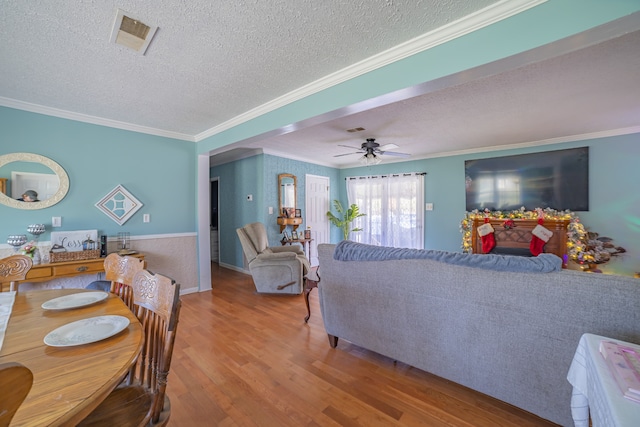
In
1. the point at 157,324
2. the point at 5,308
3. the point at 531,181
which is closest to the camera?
the point at 157,324

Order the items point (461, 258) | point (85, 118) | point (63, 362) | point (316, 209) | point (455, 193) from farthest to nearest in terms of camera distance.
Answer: point (316, 209)
point (455, 193)
point (85, 118)
point (461, 258)
point (63, 362)

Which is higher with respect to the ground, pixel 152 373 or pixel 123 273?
pixel 123 273

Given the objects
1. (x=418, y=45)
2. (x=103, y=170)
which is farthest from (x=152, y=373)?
(x=103, y=170)

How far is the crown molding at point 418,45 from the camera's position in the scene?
1.43 metres

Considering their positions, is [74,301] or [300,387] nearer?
[74,301]

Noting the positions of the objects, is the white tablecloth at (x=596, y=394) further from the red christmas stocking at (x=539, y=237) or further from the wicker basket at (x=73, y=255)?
the wicker basket at (x=73, y=255)

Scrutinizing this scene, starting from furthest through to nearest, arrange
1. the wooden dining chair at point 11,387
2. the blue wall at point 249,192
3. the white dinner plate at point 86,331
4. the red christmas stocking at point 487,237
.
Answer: the blue wall at point 249,192
the red christmas stocking at point 487,237
the white dinner plate at point 86,331
the wooden dining chair at point 11,387

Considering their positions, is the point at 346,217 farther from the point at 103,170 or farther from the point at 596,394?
the point at 596,394

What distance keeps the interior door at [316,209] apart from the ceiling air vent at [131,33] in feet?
13.6

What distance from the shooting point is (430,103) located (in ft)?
9.07

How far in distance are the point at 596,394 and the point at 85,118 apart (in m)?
4.67

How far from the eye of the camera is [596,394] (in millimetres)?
868

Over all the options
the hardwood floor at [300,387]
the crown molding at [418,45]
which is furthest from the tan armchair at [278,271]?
the crown molding at [418,45]

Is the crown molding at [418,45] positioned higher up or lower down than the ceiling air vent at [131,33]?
lower down
